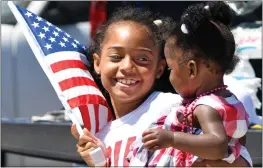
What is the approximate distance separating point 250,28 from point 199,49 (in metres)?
2.33

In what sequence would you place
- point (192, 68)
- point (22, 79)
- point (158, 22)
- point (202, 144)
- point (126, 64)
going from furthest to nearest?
point (22, 79) → point (158, 22) → point (126, 64) → point (192, 68) → point (202, 144)

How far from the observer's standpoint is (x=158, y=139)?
5.63ft

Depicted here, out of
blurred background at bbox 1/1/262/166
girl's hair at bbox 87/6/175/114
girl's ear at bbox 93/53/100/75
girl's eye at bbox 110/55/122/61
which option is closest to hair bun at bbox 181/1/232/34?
girl's hair at bbox 87/6/175/114

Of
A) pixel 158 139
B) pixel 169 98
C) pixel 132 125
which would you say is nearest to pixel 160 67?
pixel 169 98

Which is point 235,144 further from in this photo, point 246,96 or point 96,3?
point 96,3

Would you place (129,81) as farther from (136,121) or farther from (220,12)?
(220,12)

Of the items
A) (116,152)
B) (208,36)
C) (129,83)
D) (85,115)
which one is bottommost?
(116,152)

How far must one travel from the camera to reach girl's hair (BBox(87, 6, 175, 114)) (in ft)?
6.80

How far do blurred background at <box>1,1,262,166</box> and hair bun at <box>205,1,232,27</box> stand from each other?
3.27ft

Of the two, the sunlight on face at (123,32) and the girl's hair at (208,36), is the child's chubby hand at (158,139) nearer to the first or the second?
the girl's hair at (208,36)

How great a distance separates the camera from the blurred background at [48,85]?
362 centimetres

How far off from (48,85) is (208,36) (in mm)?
2962

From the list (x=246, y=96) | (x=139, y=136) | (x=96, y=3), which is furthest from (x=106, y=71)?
(x=96, y=3)

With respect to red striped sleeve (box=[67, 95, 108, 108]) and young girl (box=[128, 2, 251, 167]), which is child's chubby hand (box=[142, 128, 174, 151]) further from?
red striped sleeve (box=[67, 95, 108, 108])
